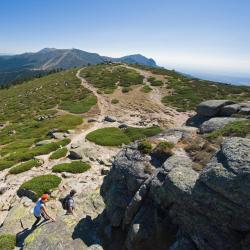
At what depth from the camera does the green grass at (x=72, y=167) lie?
26484mm

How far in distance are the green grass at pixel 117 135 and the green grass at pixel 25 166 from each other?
300 inches

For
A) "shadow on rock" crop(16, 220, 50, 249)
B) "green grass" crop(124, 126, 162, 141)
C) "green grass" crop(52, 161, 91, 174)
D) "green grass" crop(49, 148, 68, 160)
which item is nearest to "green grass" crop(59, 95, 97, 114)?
"green grass" crop(124, 126, 162, 141)

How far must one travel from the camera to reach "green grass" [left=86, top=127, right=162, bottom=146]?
3381cm

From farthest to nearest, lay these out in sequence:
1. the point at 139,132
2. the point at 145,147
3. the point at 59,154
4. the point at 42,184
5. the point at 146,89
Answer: the point at 146,89, the point at 139,132, the point at 59,154, the point at 42,184, the point at 145,147

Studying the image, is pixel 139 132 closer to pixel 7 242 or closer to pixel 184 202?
pixel 7 242

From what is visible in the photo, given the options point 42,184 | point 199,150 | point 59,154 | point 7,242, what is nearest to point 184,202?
point 199,150

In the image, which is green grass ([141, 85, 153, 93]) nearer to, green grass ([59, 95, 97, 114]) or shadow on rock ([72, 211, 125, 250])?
green grass ([59, 95, 97, 114])

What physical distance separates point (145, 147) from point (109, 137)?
17568 millimetres

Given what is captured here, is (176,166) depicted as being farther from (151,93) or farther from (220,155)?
(151,93)

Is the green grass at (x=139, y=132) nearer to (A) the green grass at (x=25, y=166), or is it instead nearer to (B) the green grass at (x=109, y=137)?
(B) the green grass at (x=109, y=137)

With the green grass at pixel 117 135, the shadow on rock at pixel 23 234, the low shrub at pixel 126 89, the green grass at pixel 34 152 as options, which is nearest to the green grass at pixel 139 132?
the green grass at pixel 117 135

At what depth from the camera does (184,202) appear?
12.4 meters

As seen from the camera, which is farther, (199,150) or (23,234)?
(23,234)

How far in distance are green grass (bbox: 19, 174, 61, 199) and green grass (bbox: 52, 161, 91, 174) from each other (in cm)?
169
